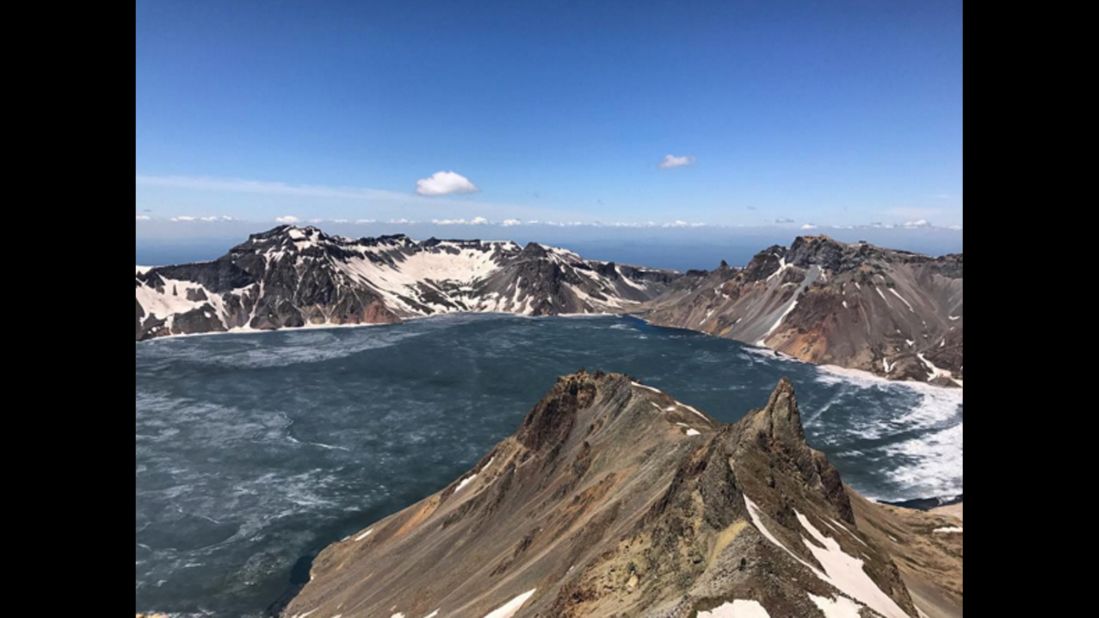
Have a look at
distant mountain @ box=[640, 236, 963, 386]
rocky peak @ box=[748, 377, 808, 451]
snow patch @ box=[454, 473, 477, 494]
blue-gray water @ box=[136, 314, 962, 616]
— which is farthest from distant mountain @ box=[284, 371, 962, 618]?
distant mountain @ box=[640, 236, 963, 386]

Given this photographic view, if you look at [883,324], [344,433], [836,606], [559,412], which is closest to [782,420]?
[836,606]

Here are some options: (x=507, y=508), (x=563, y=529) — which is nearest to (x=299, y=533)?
(x=507, y=508)

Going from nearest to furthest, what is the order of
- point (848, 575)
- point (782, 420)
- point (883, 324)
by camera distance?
point (848, 575), point (782, 420), point (883, 324)

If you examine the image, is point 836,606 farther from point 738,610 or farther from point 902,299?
point 902,299
